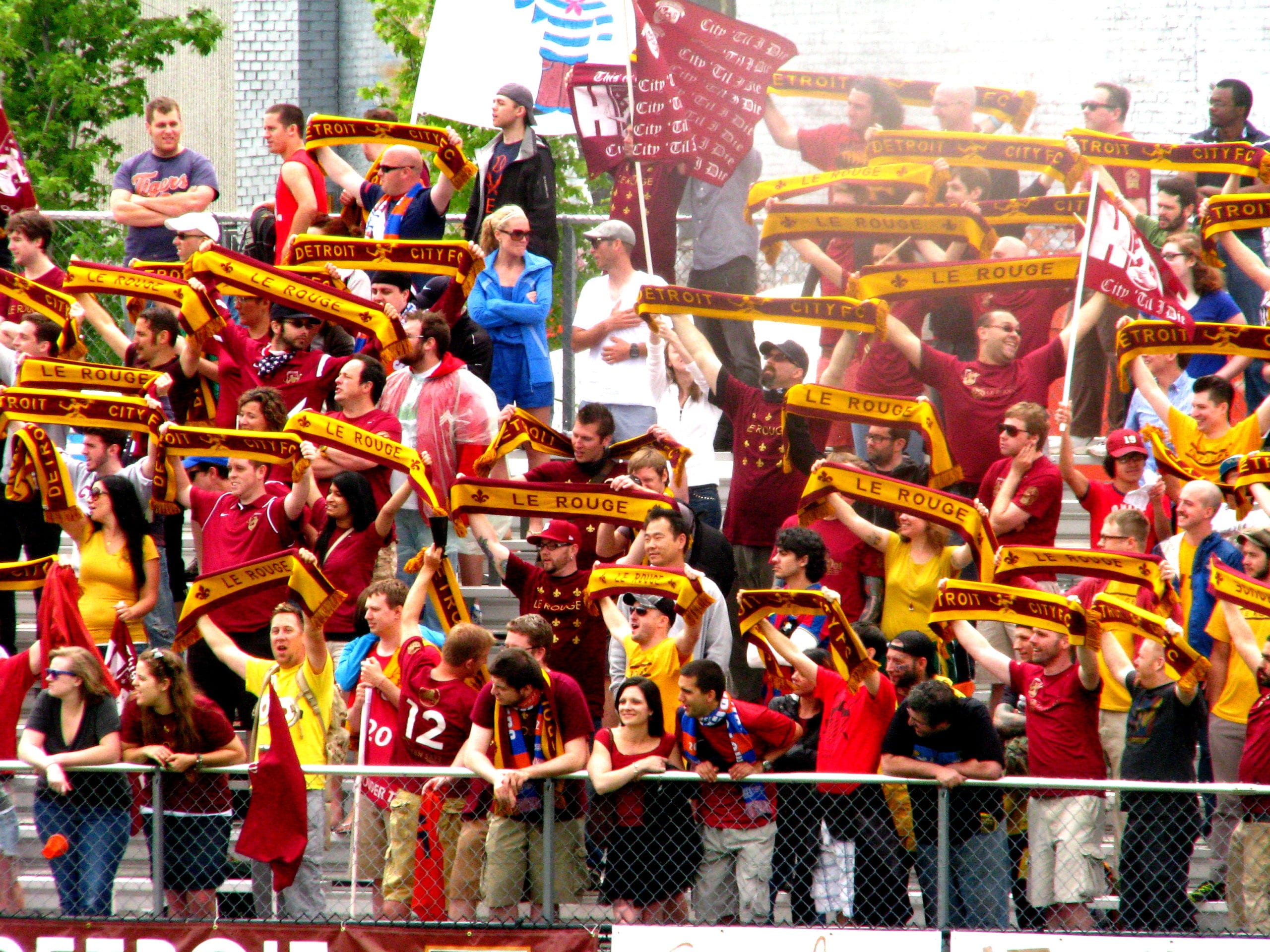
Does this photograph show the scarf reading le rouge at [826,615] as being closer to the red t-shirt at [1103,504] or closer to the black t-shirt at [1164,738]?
the black t-shirt at [1164,738]

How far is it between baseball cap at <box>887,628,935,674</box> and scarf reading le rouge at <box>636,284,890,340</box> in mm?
2242

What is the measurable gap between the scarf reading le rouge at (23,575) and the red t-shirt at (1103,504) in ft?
17.7

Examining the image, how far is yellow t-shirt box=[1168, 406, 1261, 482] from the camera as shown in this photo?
960 centimetres

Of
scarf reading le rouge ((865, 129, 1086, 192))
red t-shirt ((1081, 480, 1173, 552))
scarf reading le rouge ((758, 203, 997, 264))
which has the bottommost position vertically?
red t-shirt ((1081, 480, 1173, 552))

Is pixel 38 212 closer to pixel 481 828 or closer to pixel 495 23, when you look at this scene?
pixel 495 23

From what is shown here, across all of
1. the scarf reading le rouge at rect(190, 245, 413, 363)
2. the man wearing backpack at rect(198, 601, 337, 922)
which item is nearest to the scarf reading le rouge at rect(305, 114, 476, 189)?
the scarf reading le rouge at rect(190, 245, 413, 363)

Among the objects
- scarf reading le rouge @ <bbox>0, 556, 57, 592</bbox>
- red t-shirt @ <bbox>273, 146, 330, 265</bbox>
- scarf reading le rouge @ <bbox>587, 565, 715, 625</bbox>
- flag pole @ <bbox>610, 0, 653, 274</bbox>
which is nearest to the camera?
scarf reading le rouge @ <bbox>587, 565, 715, 625</bbox>

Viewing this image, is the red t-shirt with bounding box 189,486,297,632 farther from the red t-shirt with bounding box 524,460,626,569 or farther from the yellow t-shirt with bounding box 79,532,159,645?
the red t-shirt with bounding box 524,460,626,569

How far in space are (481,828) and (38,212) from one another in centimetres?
614

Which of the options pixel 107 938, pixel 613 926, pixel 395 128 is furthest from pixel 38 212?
pixel 613 926

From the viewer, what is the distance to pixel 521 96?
38.1 ft

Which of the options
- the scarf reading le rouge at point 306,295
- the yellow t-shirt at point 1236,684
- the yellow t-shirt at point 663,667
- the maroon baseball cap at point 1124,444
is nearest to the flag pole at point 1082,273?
the maroon baseball cap at point 1124,444

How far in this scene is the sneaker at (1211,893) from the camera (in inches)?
308

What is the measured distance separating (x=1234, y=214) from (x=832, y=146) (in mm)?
2508
